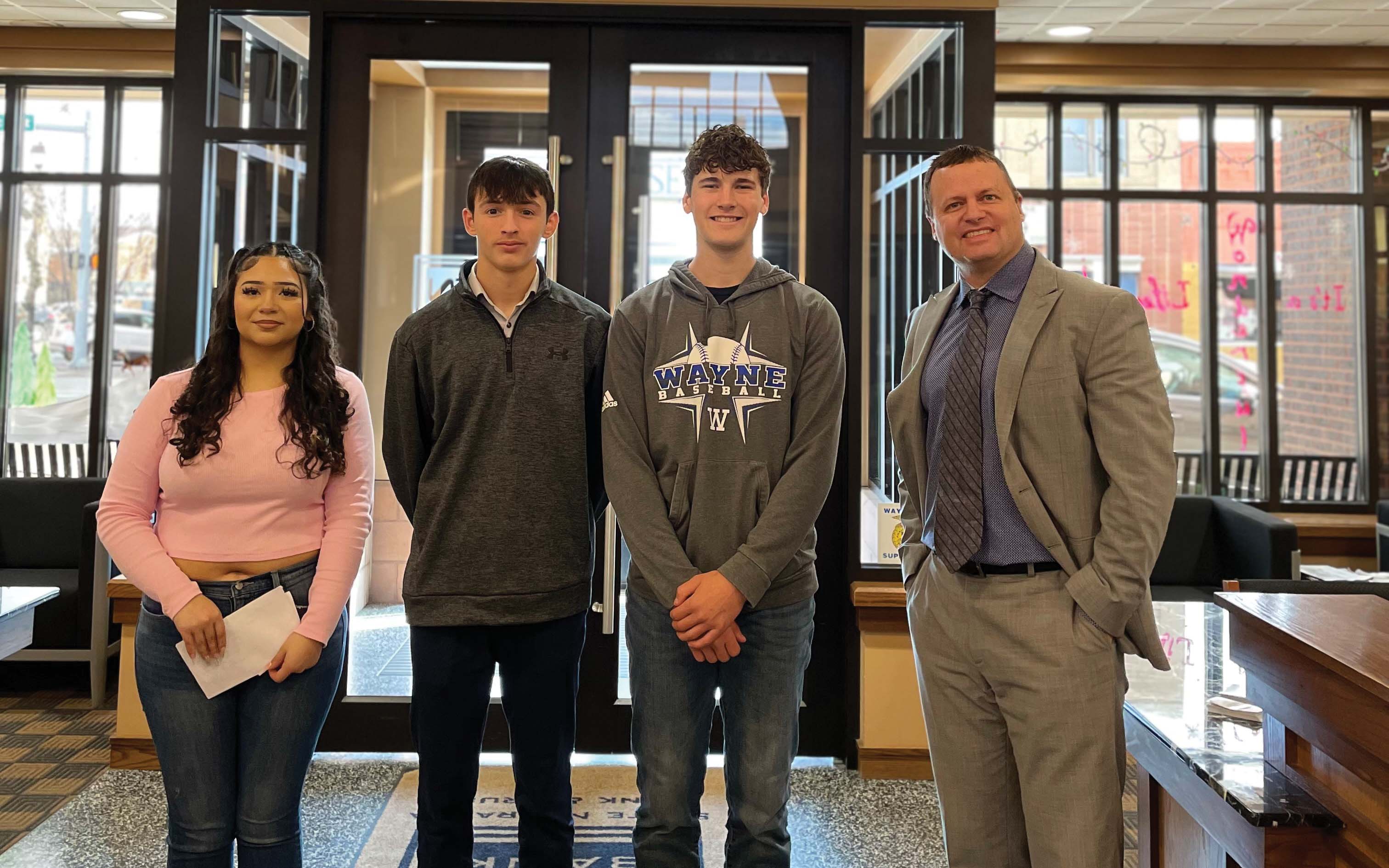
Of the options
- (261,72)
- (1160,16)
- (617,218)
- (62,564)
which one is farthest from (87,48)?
(1160,16)

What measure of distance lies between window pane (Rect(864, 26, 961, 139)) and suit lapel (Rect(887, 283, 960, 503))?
1.55 meters

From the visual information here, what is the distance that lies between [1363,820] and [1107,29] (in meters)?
4.27

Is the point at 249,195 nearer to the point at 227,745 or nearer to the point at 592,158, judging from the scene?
the point at 592,158

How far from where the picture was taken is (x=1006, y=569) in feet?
5.46

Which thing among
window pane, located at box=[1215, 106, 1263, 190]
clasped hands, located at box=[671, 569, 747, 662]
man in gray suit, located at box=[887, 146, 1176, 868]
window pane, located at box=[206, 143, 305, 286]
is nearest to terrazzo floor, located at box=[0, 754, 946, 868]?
man in gray suit, located at box=[887, 146, 1176, 868]

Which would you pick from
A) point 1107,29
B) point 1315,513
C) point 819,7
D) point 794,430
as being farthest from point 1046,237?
point 794,430

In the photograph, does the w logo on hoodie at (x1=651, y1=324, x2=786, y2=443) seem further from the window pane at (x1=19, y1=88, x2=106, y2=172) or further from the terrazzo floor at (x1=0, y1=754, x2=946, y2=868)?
the window pane at (x1=19, y1=88, x2=106, y2=172)

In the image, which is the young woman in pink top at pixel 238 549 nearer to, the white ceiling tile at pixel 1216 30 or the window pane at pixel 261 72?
the window pane at pixel 261 72

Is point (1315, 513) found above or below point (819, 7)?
below

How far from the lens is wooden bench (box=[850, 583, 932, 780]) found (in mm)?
3203

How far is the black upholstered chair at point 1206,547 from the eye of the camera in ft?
14.7

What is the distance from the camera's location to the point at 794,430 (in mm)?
1808

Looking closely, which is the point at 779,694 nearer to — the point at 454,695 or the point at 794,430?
the point at 794,430

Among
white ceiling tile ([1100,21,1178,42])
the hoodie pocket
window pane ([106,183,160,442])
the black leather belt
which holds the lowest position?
the black leather belt
